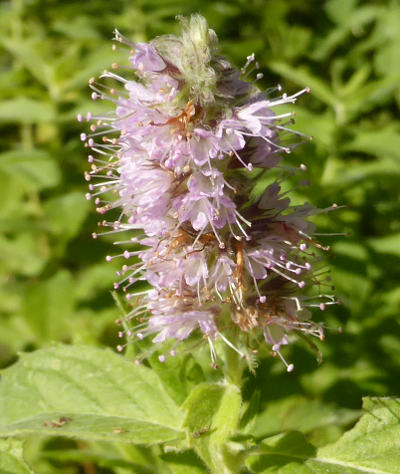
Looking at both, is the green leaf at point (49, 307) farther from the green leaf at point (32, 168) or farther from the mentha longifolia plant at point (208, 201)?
the mentha longifolia plant at point (208, 201)

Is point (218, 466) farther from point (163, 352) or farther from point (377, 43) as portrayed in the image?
point (377, 43)

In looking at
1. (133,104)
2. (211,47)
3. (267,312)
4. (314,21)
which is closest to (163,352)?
(267,312)

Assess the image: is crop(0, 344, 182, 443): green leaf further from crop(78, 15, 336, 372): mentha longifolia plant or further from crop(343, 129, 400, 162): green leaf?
crop(343, 129, 400, 162): green leaf

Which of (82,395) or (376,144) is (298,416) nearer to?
(82,395)

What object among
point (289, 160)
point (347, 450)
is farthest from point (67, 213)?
point (347, 450)

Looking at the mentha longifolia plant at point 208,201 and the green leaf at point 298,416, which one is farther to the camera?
the green leaf at point 298,416

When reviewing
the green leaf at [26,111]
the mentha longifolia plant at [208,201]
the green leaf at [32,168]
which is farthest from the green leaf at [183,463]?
the green leaf at [26,111]
